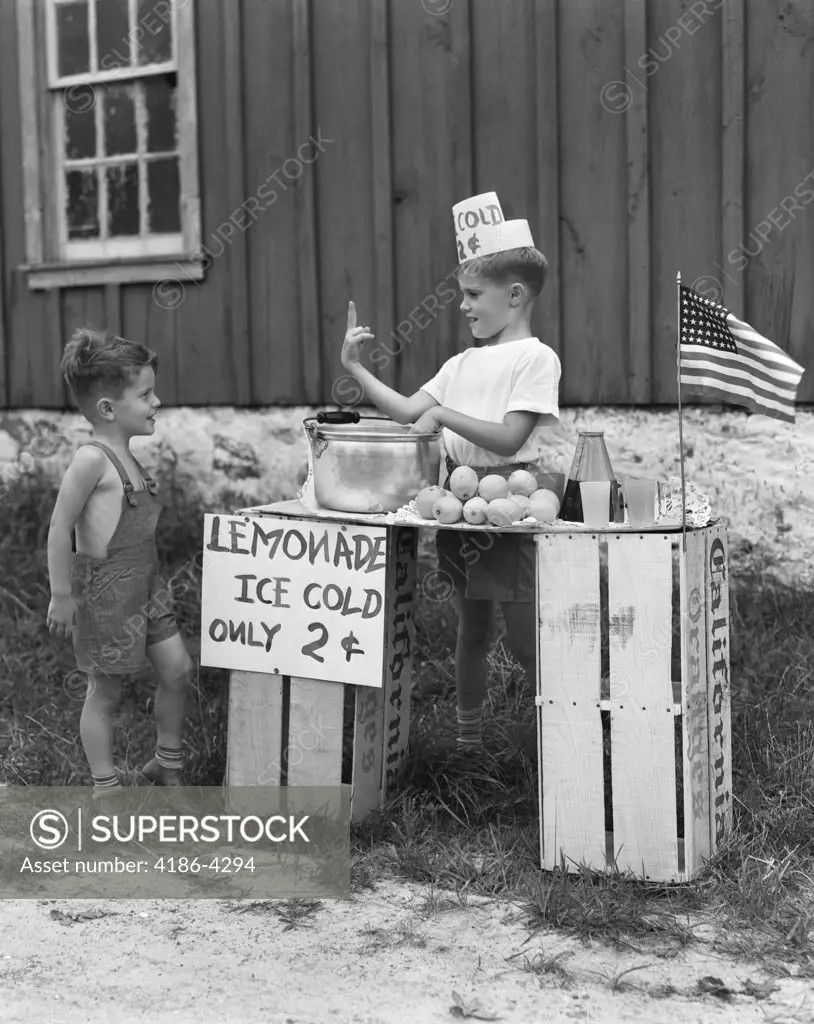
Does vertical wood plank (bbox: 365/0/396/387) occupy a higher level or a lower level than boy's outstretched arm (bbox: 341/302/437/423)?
higher

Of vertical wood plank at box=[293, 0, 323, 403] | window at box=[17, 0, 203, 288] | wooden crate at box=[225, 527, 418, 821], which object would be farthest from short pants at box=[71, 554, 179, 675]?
window at box=[17, 0, 203, 288]

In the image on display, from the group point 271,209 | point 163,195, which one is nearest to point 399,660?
point 271,209

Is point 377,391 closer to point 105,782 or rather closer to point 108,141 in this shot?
point 105,782

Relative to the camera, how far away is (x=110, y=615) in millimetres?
3742

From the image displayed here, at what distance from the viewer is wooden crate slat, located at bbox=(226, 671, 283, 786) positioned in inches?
150

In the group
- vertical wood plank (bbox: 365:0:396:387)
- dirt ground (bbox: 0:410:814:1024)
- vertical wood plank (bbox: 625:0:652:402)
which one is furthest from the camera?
vertical wood plank (bbox: 365:0:396:387)

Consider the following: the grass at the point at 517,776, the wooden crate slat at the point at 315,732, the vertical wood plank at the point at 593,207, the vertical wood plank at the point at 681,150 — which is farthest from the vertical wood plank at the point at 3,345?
the wooden crate slat at the point at 315,732

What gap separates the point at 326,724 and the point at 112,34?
15.9 ft

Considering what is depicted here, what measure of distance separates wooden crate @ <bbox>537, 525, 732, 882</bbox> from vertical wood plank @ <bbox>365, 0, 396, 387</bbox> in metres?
3.35

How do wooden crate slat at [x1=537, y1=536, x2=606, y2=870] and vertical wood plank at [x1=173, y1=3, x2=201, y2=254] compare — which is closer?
wooden crate slat at [x1=537, y1=536, x2=606, y2=870]

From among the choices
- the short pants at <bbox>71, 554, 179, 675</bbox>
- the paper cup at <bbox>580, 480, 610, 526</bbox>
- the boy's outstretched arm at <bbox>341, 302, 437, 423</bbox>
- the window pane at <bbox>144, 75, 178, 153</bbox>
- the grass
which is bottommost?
the grass

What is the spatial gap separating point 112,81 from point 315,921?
537cm

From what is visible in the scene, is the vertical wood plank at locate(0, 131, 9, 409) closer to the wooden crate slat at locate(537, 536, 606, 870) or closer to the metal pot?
the metal pot

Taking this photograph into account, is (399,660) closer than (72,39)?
Yes
